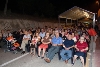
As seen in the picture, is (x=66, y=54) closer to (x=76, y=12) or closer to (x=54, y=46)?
(x=54, y=46)

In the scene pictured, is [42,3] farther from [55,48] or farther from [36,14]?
[55,48]

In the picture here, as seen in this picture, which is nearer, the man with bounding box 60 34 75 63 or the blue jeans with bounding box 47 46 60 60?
the man with bounding box 60 34 75 63

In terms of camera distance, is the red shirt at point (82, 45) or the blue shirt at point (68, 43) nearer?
the red shirt at point (82, 45)

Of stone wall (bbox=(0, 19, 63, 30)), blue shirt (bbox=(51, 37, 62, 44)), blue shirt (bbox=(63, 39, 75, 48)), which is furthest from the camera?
stone wall (bbox=(0, 19, 63, 30))

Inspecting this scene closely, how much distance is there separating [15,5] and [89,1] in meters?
33.9

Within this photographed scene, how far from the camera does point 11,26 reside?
75.4ft

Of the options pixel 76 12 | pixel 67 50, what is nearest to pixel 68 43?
pixel 67 50

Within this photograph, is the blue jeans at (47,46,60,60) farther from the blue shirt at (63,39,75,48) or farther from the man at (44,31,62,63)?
the blue shirt at (63,39,75,48)

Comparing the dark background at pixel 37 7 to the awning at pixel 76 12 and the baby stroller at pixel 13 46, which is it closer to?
the awning at pixel 76 12

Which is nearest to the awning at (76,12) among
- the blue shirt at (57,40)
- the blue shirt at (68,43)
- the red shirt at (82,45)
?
the blue shirt at (57,40)

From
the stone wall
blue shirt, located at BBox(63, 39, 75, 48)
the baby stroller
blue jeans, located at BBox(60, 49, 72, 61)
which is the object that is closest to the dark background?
the stone wall

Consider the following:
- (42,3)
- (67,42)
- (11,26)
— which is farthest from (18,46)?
(42,3)

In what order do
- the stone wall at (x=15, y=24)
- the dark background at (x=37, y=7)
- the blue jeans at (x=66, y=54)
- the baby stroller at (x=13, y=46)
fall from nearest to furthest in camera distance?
the blue jeans at (x=66, y=54) < the baby stroller at (x=13, y=46) < the stone wall at (x=15, y=24) < the dark background at (x=37, y=7)

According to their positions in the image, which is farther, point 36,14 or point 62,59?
point 36,14
